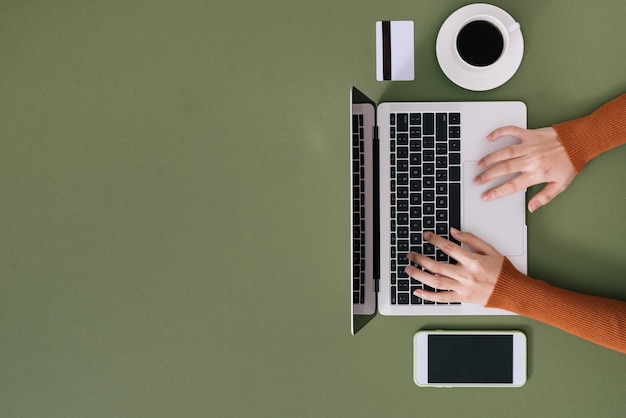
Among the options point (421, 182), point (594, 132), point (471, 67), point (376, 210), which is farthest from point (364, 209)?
point (594, 132)

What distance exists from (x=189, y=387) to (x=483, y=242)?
662 mm

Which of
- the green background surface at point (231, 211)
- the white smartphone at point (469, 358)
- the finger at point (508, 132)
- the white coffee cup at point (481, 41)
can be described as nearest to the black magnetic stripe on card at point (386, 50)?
the green background surface at point (231, 211)

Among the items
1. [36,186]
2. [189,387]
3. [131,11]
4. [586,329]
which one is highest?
[131,11]

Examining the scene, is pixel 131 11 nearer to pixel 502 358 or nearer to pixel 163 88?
pixel 163 88

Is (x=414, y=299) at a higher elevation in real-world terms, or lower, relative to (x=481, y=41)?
lower

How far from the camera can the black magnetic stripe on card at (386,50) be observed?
1054 mm

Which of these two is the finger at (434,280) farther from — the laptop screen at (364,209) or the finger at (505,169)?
the finger at (505,169)

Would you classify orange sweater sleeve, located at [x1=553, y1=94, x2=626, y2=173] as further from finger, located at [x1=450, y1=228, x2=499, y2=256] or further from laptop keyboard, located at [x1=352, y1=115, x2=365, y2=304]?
laptop keyboard, located at [x1=352, y1=115, x2=365, y2=304]

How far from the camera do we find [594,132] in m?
1.01

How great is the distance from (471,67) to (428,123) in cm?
13

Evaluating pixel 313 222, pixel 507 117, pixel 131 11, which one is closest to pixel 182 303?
pixel 313 222

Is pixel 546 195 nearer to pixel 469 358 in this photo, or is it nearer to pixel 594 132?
pixel 594 132

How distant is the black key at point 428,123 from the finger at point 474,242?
0.20 m

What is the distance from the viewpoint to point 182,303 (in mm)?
1092
